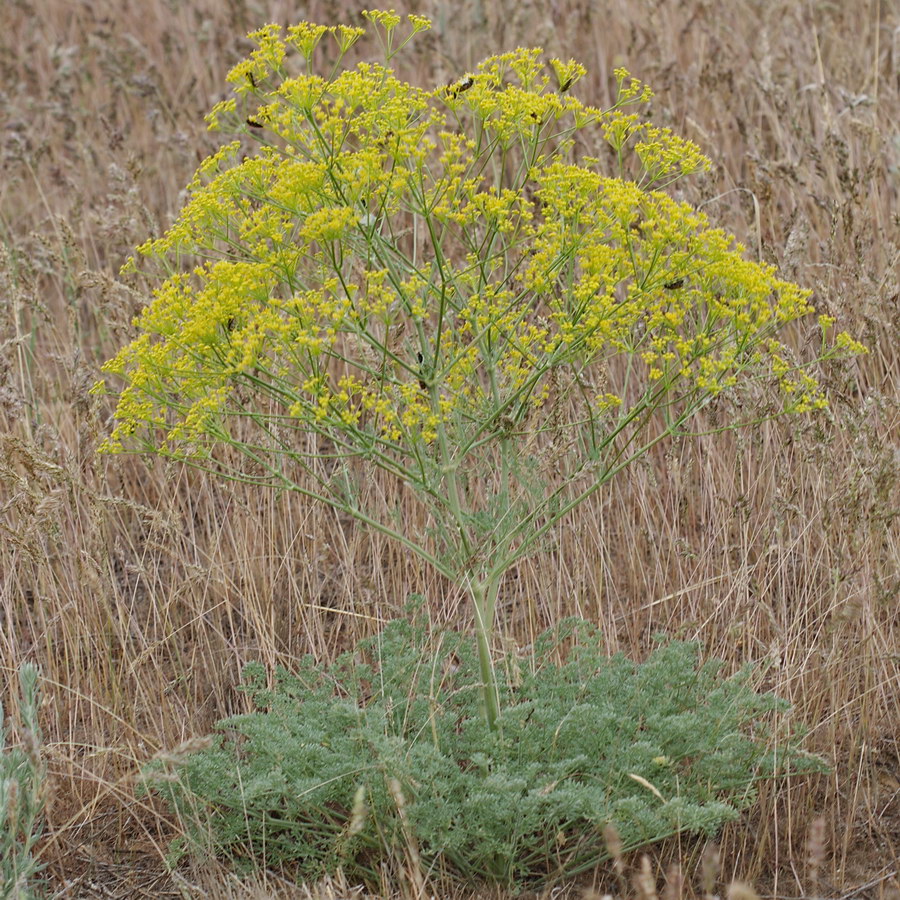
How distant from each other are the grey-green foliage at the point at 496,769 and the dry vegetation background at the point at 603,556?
0.19m

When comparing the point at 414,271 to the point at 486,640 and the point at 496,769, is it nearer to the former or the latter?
the point at 486,640

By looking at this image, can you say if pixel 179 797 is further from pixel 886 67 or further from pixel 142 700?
pixel 886 67

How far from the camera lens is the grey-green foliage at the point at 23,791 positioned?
2.38 metres

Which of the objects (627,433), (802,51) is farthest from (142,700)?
(802,51)

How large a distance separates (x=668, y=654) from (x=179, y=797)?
1.25m

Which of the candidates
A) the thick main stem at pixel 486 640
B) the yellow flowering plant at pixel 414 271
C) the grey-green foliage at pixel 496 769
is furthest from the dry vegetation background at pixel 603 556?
the yellow flowering plant at pixel 414 271

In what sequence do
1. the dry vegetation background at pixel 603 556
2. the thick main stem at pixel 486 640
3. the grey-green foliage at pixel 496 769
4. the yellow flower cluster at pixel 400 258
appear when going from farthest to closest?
1. the dry vegetation background at pixel 603 556
2. the thick main stem at pixel 486 640
3. the grey-green foliage at pixel 496 769
4. the yellow flower cluster at pixel 400 258

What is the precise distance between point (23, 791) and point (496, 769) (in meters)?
1.11

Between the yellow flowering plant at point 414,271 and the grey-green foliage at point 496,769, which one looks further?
the grey-green foliage at point 496,769

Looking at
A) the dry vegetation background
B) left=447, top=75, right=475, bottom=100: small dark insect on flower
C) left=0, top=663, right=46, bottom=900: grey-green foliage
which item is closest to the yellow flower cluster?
left=447, top=75, right=475, bottom=100: small dark insect on flower

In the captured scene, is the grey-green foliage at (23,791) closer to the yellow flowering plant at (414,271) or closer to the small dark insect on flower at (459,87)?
the yellow flowering plant at (414,271)

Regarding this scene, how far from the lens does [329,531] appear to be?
397 centimetres

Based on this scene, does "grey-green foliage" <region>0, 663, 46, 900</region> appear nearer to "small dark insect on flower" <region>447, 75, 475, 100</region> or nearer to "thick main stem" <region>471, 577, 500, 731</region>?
"thick main stem" <region>471, 577, 500, 731</region>

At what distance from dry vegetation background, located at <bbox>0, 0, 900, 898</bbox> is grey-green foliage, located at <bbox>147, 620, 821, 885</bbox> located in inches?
7.5
